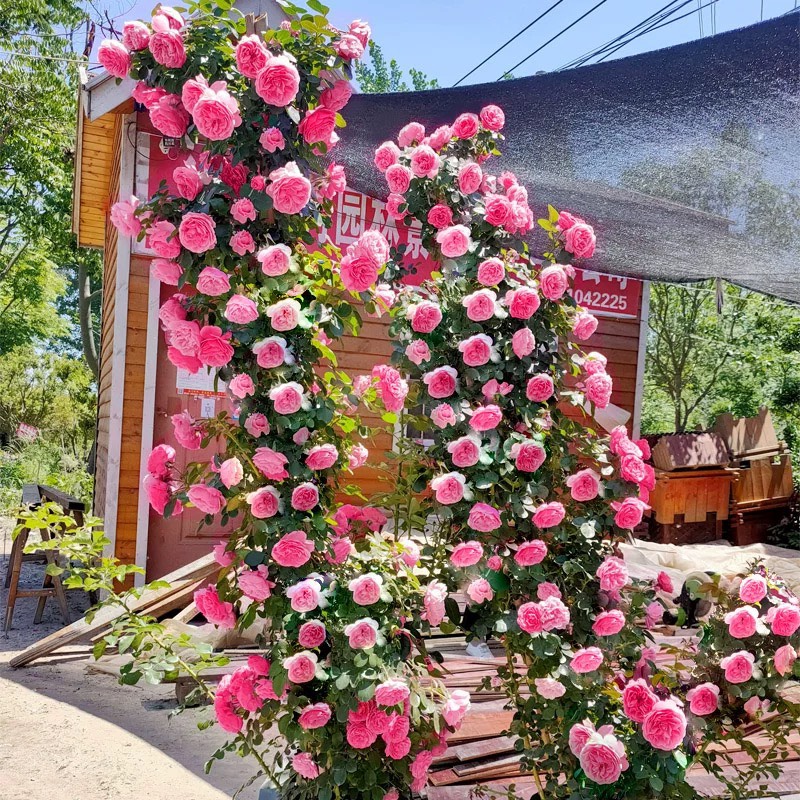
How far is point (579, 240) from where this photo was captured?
6.89ft

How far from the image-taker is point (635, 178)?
386 cm

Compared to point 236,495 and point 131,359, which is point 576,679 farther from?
point 131,359

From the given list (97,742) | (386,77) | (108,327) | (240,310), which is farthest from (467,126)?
(386,77)

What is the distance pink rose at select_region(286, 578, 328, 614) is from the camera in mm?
1787

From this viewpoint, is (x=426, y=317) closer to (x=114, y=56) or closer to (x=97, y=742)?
(x=114, y=56)

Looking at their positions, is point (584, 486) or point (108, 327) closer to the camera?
point (584, 486)

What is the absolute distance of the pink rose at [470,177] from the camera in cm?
209

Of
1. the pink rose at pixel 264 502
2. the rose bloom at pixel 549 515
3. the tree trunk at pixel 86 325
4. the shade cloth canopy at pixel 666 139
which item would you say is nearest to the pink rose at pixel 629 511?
the rose bloom at pixel 549 515

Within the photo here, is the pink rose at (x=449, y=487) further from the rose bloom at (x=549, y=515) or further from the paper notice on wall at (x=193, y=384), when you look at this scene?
the paper notice on wall at (x=193, y=384)

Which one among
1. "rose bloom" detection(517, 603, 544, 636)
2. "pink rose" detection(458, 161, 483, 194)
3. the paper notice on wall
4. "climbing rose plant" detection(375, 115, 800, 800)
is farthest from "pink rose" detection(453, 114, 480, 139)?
the paper notice on wall

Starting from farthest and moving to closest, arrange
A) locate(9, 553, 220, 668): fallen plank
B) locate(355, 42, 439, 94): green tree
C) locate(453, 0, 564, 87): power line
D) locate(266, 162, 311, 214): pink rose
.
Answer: locate(355, 42, 439, 94): green tree → locate(453, 0, 564, 87): power line → locate(9, 553, 220, 668): fallen plank → locate(266, 162, 311, 214): pink rose

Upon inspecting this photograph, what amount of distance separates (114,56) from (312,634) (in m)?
1.53

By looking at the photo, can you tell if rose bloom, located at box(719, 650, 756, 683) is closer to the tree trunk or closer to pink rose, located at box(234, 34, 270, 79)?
pink rose, located at box(234, 34, 270, 79)

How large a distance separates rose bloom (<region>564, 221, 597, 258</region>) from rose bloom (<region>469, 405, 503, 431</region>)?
549 mm
